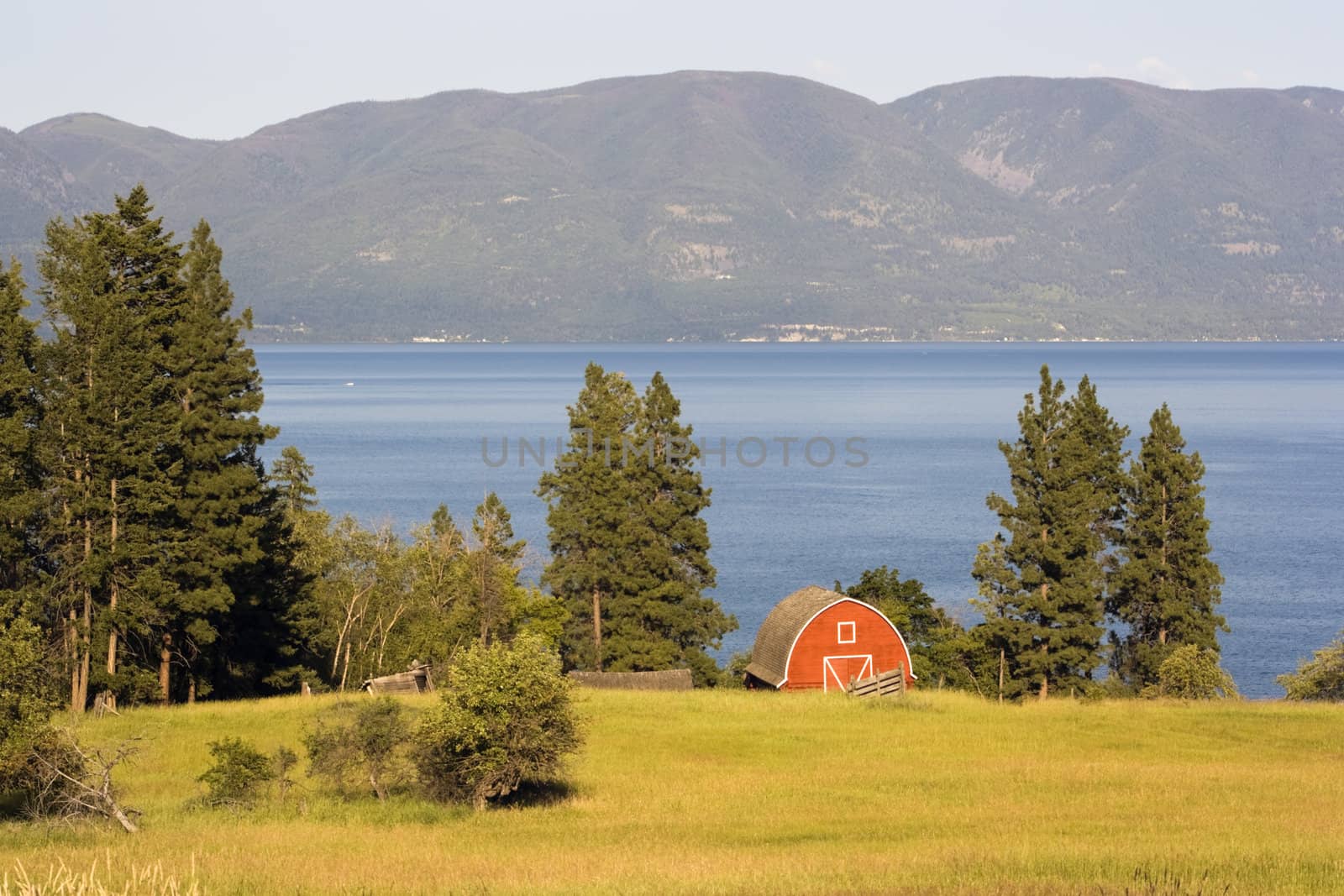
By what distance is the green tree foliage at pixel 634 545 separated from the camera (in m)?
52.8

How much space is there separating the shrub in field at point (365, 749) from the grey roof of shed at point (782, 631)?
23857 millimetres

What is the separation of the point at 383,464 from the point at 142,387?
4504 inches

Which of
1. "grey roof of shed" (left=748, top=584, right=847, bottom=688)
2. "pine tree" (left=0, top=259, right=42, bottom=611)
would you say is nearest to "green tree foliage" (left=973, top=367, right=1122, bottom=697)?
"grey roof of shed" (left=748, top=584, right=847, bottom=688)

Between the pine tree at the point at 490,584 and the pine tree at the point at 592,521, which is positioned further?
the pine tree at the point at 490,584

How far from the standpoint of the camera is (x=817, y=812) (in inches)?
1083

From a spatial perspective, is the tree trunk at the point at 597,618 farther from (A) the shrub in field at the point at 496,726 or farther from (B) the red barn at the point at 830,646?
(A) the shrub in field at the point at 496,726

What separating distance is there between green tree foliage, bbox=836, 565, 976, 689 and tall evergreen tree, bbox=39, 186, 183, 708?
27.4 meters

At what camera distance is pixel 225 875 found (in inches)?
783

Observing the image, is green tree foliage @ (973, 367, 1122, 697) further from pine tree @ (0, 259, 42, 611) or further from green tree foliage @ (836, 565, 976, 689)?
pine tree @ (0, 259, 42, 611)

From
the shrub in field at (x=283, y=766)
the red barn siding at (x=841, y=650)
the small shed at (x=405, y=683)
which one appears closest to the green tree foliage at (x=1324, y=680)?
the red barn siding at (x=841, y=650)

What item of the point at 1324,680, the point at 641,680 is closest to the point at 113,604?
the point at 641,680

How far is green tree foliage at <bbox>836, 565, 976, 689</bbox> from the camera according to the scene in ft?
184

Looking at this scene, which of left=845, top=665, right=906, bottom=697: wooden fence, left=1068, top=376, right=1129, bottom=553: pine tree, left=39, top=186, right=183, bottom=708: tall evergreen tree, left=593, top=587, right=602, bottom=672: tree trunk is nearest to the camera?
left=39, top=186, right=183, bottom=708: tall evergreen tree

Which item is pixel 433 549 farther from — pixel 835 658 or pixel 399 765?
pixel 399 765
